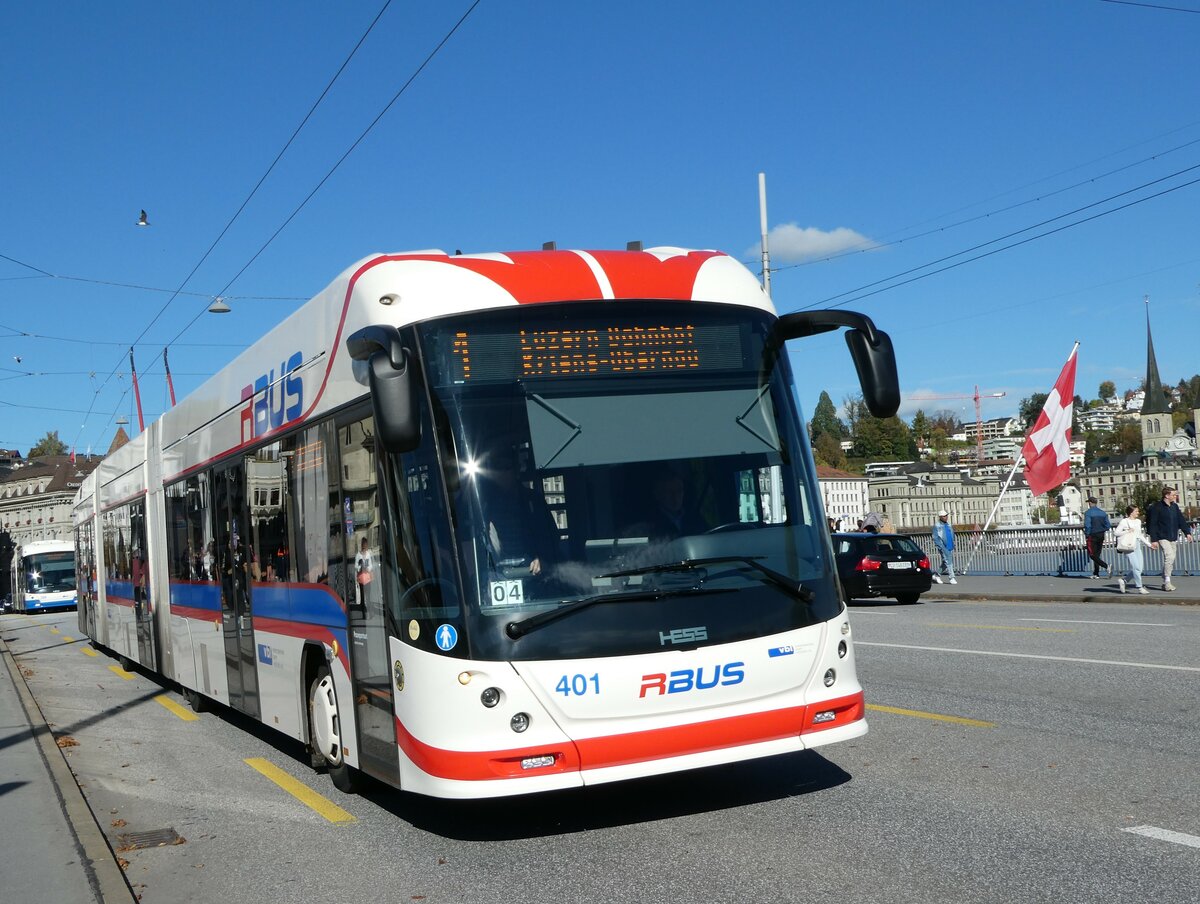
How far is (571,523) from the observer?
6535 millimetres

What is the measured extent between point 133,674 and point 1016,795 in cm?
1452

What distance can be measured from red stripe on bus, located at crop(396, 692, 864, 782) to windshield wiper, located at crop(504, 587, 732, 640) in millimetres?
551

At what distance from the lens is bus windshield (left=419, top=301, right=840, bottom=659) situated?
21.2ft

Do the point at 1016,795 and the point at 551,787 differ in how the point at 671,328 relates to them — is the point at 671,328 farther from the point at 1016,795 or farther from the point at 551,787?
the point at 1016,795

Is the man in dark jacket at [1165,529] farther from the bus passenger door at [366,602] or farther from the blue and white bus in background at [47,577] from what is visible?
the blue and white bus in background at [47,577]

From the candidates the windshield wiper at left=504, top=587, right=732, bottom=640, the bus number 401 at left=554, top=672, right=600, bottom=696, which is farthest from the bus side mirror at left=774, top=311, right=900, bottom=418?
the bus number 401 at left=554, top=672, right=600, bottom=696

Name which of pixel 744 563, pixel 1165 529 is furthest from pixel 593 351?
pixel 1165 529

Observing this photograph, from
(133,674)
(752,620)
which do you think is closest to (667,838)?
(752,620)

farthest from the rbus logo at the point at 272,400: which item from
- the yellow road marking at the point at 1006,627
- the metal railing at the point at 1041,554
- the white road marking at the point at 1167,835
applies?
the metal railing at the point at 1041,554

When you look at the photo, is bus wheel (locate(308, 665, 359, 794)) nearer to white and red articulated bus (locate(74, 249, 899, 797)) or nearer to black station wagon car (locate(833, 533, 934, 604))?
white and red articulated bus (locate(74, 249, 899, 797))

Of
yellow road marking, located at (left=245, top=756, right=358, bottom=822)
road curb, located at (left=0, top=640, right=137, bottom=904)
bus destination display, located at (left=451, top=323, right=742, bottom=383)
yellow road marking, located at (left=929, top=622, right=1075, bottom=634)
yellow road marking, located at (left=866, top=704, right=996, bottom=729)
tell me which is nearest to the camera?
road curb, located at (left=0, top=640, right=137, bottom=904)

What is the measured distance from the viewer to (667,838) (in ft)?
21.7

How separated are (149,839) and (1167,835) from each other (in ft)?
16.9

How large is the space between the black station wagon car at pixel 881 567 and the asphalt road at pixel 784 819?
14158mm
